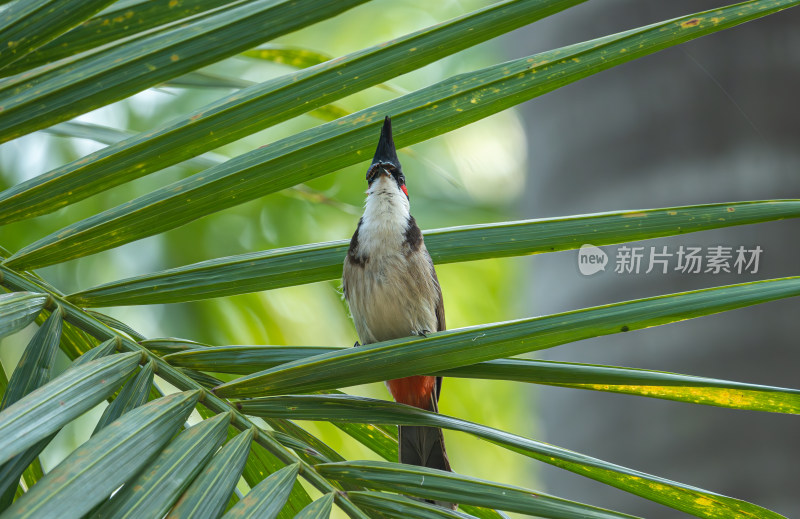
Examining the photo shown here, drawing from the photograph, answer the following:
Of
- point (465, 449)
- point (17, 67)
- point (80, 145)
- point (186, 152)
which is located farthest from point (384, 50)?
point (465, 449)

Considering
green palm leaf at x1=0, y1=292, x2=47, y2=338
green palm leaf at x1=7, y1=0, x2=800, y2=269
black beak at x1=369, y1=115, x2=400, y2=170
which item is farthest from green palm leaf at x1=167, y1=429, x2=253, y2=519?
black beak at x1=369, y1=115, x2=400, y2=170

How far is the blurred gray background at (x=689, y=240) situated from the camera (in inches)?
82.9

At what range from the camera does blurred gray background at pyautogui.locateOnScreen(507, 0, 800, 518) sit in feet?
6.91

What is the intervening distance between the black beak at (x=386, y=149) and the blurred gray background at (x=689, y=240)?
35.6 inches

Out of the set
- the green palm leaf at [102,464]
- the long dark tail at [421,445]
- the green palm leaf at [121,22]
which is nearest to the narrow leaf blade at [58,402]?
the green palm leaf at [102,464]

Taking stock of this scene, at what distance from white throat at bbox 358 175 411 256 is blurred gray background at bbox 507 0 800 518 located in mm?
809

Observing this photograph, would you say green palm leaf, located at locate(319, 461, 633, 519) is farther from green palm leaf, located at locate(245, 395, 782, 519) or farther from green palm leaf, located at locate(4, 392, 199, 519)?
green palm leaf, located at locate(4, 392, 199, 519)

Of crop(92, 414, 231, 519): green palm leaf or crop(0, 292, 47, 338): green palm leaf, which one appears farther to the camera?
crop(0, 292, 47, 338): green palm leaf

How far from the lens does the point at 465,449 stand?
23.0 ft

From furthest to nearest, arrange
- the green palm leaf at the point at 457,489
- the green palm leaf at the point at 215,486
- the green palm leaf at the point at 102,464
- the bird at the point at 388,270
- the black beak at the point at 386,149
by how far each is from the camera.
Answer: the bird at the point at 388,270
the black beak at the point at 386,149
the green palm leaf at the point at 457,489
the green palm leaf at the point at 215,486
the green palm leaf at the point at 102,464

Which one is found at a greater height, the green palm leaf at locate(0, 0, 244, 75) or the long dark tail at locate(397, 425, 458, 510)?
the green palm leaf at locate(0, 0, 244, 75)

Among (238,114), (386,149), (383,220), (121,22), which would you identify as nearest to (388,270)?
(383,220)

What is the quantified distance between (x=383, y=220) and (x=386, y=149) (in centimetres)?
32

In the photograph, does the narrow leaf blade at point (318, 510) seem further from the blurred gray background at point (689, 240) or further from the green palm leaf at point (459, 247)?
the blurred gray background at point (689, 240)
